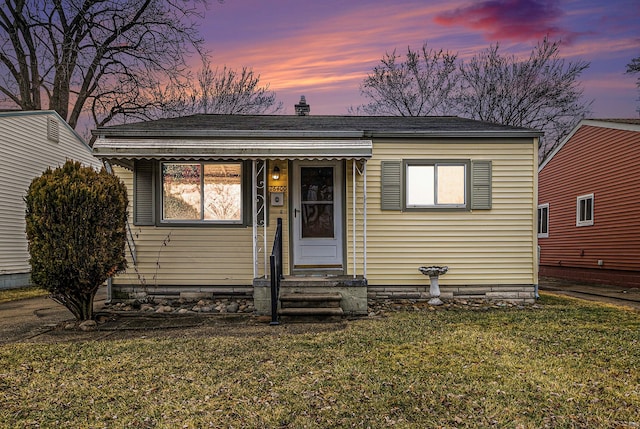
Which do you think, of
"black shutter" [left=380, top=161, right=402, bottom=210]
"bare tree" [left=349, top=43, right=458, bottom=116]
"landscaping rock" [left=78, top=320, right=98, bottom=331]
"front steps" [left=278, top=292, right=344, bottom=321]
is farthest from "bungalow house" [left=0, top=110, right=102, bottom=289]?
"bare tree" [left=349, top=43, right=458, bottom=116]

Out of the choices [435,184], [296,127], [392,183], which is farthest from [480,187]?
[296,127]

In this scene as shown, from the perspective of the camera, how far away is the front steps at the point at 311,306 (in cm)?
667

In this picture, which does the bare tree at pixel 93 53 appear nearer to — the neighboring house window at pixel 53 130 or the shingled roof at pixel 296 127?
the neighboring house window at pixel 53 130

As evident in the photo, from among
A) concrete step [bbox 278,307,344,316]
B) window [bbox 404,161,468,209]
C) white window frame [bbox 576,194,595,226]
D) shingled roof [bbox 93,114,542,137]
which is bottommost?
concrete step [bbox 278,307,344,316]

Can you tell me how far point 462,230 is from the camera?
8266 millimetres

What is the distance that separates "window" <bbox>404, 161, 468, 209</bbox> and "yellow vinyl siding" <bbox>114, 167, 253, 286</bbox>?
133 inches

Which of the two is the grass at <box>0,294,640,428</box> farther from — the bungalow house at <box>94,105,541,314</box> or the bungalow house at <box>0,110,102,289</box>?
the bungalow house at <box>0,110,102,289</box>

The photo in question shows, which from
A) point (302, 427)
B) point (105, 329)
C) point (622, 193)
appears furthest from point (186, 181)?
point (622, 193)

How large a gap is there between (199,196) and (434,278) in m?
4.78

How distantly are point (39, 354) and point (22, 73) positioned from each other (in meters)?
16.9

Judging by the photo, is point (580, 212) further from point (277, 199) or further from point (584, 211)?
point (277, 199)

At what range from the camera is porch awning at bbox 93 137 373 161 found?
7.01 metres

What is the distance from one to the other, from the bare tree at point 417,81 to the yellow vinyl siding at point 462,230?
53.7 feet

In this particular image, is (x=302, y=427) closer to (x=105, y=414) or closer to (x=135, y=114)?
(x=105, y=414)
